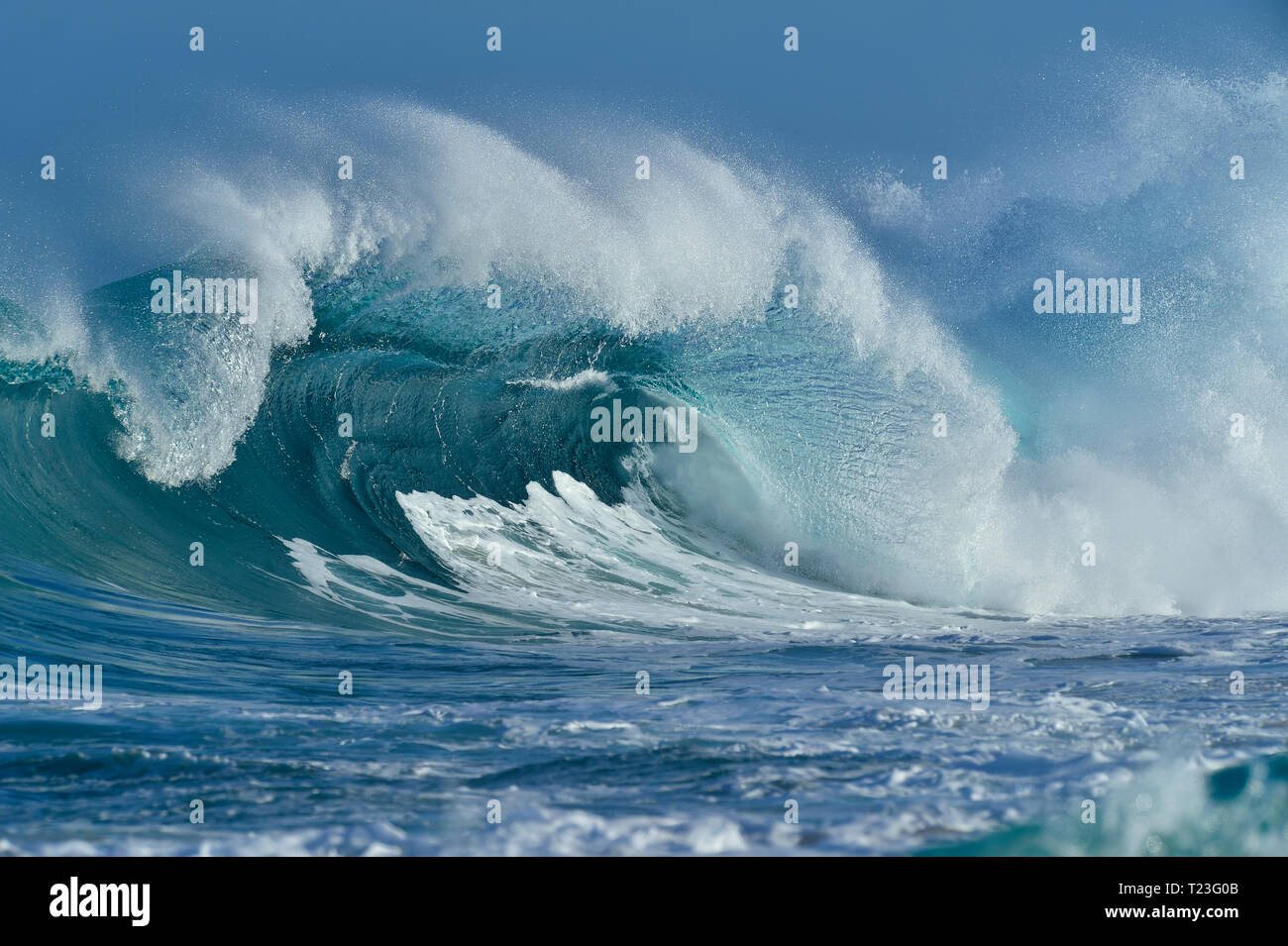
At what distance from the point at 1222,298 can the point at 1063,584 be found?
4.79 metres

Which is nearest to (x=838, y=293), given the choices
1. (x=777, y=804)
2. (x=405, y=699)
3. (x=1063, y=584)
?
(x=1063, y=584)

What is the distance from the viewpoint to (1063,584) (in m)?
9.69

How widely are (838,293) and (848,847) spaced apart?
28.0ft

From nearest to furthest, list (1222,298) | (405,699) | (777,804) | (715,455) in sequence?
(777,804) < (405,699) < (715,455) < (1222,298)

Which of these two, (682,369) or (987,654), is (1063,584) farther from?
(682,369)

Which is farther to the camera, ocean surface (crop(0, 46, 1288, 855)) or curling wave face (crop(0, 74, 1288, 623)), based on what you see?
curling wave face (crop(0, 74, 1288, 623))

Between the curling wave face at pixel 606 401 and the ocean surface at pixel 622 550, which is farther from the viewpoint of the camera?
the curling wave face at pixel 606 401

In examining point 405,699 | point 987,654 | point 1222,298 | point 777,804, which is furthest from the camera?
point 1222,298
